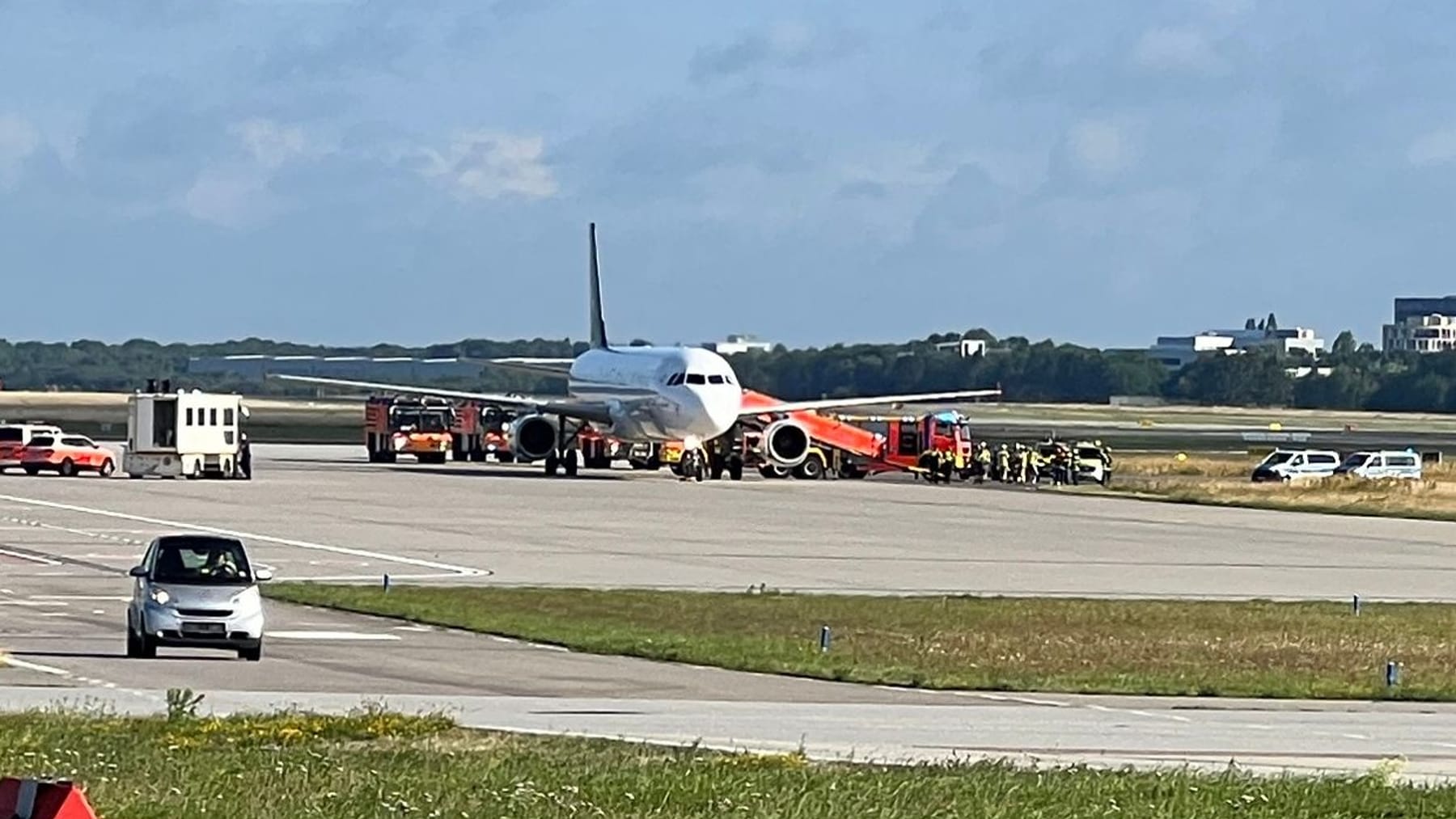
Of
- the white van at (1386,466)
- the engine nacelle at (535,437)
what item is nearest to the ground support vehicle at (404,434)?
the engine nacelle at (535,437)

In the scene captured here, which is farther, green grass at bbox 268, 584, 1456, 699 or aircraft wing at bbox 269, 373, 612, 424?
aircraft wing at bbox 269, 373, 612, 424

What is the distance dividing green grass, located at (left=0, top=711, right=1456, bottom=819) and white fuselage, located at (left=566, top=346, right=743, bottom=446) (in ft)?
209

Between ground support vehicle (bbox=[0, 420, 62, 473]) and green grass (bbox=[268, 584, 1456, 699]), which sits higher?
ground support vehicle (bbox=[0, 420, 62, 473])

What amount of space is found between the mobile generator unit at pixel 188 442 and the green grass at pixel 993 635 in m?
42.0


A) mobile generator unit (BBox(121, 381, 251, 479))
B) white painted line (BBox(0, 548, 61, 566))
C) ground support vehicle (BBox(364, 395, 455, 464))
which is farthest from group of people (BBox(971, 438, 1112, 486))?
white painted line (BBox(0, 548, 61, 566))

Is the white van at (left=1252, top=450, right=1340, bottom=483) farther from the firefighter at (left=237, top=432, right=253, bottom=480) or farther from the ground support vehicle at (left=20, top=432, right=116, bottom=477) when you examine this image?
the ground support vehicle at (left=20, top=432, right=116, bottom=477)

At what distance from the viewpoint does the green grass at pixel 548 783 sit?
1562 centimetres

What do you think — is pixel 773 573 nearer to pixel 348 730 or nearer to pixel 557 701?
pixel 557 701

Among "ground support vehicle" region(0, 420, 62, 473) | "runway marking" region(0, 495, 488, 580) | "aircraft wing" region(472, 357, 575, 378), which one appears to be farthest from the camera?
"aircraft wing" region(472, 357, 575, 378)

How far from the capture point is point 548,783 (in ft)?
55.5

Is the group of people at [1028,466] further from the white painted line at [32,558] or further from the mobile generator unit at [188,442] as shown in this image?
the white painted line at [32,558]

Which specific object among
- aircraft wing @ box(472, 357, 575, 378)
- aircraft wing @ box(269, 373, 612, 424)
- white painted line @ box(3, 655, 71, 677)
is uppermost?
aircraft wing @ box(472, 357, 575, 378)

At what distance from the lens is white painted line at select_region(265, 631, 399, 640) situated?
33.4 metres

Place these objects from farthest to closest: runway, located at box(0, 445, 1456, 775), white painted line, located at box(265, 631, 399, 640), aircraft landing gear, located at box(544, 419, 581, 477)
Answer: aircraft landing gear, located at box(544, 419, 581, 477) → white painted line, located at box(265, 631, 399, 640) → runway, located at box(0, 445, 1456, 775)
